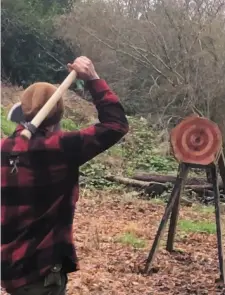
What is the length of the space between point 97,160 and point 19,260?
1271 centimetres

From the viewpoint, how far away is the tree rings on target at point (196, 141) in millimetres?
6121

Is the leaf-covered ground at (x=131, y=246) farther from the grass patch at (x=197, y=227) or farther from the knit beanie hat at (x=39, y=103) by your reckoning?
the knit beanie hat at (x=39, y=103)

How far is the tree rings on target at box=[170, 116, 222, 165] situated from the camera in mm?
6121

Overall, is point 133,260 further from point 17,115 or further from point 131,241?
point 17,115

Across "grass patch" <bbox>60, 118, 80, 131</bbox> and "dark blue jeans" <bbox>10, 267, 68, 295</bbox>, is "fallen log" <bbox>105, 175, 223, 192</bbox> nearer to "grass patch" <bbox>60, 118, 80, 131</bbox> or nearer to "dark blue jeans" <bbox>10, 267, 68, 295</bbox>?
"grass patch" <bbox>60, 118, 80, 131</bbox>

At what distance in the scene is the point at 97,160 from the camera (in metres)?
15.2

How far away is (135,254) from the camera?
270 inches

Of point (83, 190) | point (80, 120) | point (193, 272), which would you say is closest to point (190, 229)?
point (193, 272)

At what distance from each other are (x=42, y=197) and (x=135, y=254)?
448cm

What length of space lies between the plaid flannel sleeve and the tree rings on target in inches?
143

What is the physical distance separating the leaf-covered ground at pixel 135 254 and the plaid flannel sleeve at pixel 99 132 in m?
2.80

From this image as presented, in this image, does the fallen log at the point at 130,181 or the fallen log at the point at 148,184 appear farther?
the fallen log at the point at 130,181

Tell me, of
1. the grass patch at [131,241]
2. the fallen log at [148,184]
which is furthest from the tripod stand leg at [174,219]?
the fallen log at [148,184]

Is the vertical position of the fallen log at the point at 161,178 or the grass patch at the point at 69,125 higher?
the grass patch at the point at 69,125
